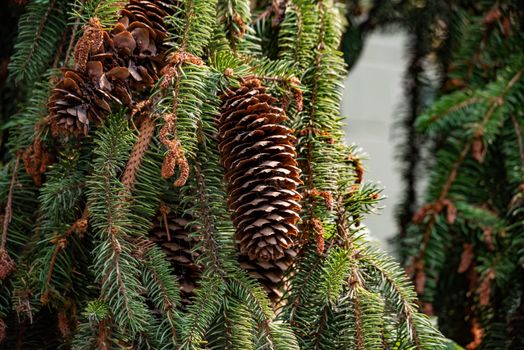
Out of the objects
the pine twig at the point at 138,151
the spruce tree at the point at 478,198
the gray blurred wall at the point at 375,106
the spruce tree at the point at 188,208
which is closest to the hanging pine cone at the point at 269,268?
the spruce tree at the point at 188,208

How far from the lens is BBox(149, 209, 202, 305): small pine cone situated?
640 mm

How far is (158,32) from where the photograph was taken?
0.64 metres

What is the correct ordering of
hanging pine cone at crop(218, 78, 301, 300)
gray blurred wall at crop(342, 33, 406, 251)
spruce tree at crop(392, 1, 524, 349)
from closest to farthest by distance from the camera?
hanging pine cone at crop(218, 78, 301, 300) → spruce tree at crop(392, 1, 524, 349) → gray blurred wall at crop(342, 33, 406, 251)

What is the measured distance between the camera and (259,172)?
0.60m

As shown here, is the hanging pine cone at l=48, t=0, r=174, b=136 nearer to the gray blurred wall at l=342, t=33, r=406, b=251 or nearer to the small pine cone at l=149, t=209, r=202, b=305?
the small pine cone at l=149, t=209, r=202, b=305

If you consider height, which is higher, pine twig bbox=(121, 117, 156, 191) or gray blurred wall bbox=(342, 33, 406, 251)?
pine twig bbox=(121, 117, 156, 191)

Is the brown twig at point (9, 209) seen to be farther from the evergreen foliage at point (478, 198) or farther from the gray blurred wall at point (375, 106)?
the gray blurred wall at point (375, 106)

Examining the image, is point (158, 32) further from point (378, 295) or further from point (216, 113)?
point (378, 295)

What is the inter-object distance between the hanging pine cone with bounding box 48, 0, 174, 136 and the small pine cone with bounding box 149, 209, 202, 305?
11cm

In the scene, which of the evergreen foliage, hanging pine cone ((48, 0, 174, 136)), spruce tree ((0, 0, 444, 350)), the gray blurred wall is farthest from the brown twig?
the gray blurred wall

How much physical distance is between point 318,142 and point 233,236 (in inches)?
4.6

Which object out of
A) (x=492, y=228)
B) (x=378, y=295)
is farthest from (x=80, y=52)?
(x=492, y=228)

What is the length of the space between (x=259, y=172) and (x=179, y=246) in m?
0.10

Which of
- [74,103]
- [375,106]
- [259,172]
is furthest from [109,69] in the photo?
[375,106]
